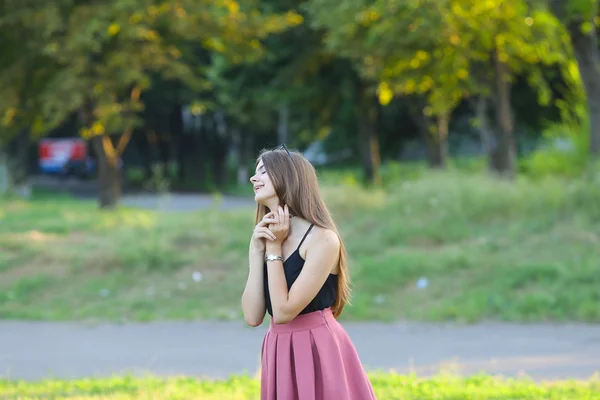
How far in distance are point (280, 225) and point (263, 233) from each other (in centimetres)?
8

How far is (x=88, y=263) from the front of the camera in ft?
42.1

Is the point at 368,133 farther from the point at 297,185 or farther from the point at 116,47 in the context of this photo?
the point at 297,185

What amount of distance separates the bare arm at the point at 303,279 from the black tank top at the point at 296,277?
4 cm

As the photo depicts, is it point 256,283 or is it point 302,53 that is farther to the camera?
point 302,53

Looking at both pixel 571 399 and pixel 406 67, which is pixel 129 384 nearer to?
pixel 571 399

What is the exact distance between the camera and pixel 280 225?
12.9 feet

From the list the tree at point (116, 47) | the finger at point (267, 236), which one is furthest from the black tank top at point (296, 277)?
the tree at point (116, 47)

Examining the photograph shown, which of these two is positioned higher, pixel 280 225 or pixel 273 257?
pixel 280 225

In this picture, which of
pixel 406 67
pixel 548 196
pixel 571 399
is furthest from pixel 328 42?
pixel 571 399

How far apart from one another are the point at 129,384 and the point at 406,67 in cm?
1673

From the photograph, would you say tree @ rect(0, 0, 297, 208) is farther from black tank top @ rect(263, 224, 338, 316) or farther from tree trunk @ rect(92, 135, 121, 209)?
black tank top @ rect(263, 224, 338, 316)

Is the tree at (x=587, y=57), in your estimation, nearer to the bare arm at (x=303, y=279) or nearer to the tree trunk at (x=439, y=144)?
the tree trunk at (x=439, y=144)

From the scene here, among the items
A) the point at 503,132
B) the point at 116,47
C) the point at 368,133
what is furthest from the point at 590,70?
the point at 368,133

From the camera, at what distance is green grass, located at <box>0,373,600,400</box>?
20.8 feet
